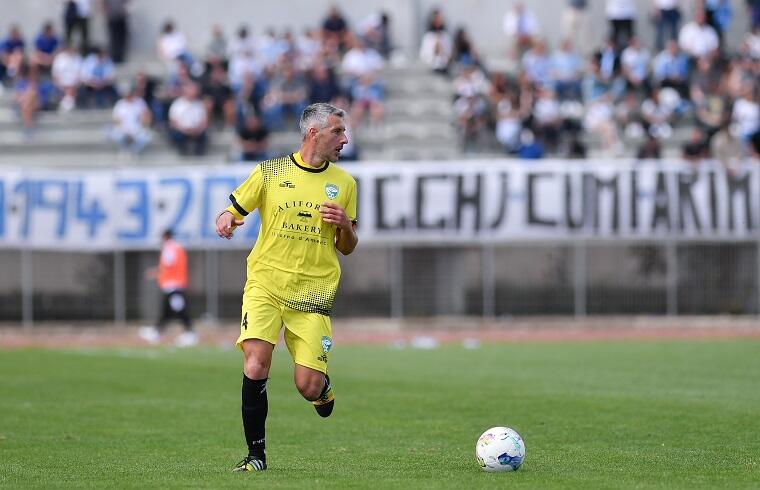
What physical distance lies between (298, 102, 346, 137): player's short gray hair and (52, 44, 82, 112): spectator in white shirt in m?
27.7

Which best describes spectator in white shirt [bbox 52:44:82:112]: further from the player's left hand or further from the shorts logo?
the player's left hand

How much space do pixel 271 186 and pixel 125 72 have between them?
1147 inches

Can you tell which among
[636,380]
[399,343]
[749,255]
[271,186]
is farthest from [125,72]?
[271,186]

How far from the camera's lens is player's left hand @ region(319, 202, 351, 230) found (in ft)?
34.7

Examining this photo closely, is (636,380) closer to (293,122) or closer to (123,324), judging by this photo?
(123,324)

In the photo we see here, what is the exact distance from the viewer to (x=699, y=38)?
38312 millimetres

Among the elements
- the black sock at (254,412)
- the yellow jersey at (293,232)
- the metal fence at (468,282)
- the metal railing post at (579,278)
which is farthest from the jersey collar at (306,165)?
the metal railing post at (579,278)

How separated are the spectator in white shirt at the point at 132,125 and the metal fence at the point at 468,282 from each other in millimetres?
4494

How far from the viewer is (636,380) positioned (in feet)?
63.3

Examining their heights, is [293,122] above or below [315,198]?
above

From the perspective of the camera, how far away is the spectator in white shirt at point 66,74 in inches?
1483

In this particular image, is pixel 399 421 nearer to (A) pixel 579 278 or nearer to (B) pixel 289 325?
(B) pixel 289 325

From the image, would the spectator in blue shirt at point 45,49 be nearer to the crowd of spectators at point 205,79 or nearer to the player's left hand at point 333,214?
the crowd of spectators at point 205,79

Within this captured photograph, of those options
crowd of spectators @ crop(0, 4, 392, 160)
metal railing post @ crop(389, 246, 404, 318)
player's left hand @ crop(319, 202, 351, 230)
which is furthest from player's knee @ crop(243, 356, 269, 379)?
crowd of spectators @ crop(0, 4, 392, 160)
